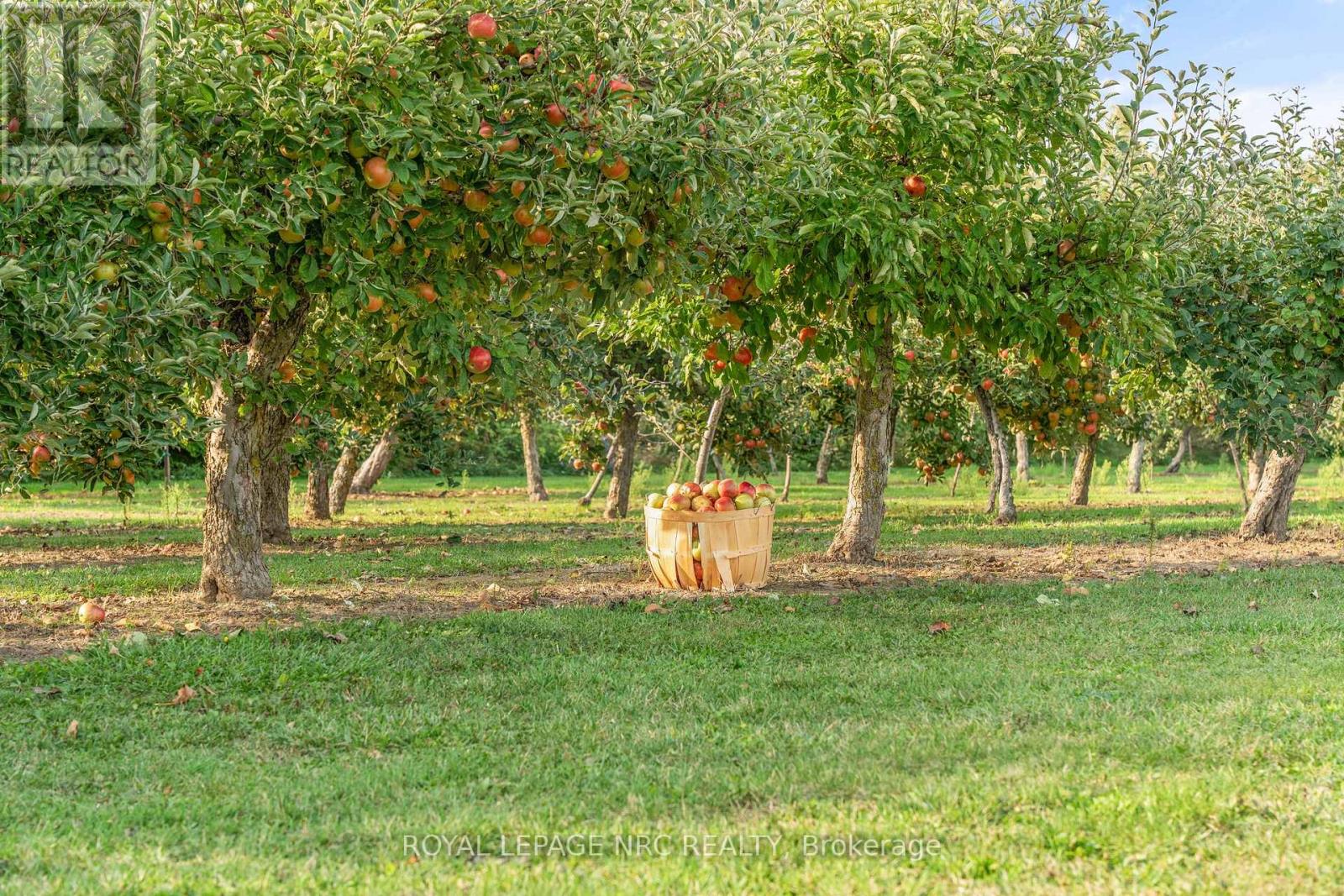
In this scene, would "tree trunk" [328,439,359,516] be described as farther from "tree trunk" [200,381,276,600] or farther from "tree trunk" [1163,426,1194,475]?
"tree trunk" [1163,426,1194,475]

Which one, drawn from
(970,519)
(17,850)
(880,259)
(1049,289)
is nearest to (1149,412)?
(970,519)

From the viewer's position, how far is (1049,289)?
873 cm

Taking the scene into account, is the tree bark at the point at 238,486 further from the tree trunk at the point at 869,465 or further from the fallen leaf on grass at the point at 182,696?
the tree trunk at the point at 869,465

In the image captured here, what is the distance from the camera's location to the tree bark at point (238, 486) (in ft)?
26.6

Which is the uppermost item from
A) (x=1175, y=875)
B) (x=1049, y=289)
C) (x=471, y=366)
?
(x=1049, y=289)

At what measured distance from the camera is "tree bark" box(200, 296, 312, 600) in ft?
26.6

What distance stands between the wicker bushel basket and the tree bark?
3.01 m

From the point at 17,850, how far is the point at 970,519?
49.0 ft

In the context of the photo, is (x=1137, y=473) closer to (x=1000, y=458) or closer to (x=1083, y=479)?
(x=1083, y=479)

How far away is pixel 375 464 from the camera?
71.3 feet

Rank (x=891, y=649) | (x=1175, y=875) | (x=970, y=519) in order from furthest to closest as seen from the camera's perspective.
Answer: (x=970, y=519), (x=891, y=649), (x=1175, y=875)

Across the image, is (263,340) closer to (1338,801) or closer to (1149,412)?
(1338,801)

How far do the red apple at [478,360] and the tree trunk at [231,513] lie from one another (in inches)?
80.9

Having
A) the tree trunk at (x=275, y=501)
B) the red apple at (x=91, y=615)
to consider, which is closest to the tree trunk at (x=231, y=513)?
the red apple at (x=91, y=615)
